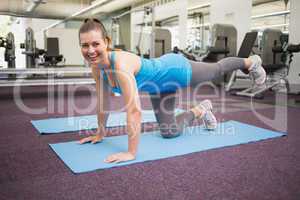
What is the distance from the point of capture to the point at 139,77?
1.60m

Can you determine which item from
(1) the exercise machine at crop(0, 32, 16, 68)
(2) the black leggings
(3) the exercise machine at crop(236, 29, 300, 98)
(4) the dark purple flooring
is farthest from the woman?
(1) the exercise machine at crop(0, 32, 16, 68)

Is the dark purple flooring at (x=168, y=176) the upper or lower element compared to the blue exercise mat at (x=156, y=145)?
lower

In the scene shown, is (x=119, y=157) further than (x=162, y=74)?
No

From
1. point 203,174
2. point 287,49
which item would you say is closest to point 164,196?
point 203,174

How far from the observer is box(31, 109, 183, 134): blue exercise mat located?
2205 mm

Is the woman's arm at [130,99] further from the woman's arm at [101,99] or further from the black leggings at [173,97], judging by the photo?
the black leggings at [173,97]

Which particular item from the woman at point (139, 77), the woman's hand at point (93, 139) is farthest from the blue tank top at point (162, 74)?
the woman's hand at point (93, 139)

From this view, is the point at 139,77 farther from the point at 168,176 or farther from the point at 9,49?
the point at 9,49

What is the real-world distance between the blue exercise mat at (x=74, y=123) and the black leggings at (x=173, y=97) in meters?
0.56

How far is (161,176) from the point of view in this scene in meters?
1.29

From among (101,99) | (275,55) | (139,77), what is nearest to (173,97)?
(139,77)

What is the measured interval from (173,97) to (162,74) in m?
0.29

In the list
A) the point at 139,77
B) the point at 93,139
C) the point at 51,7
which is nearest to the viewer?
the point at 139,77

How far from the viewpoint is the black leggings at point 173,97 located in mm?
1824
